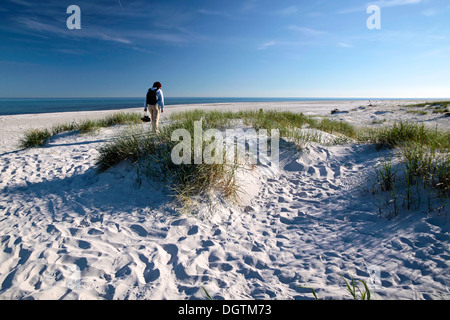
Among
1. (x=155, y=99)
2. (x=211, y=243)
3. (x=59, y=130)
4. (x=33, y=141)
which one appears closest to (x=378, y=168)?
(x=211, y=243)

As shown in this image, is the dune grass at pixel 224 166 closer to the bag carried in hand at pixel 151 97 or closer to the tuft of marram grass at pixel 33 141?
the bag carried in hand at pixel 151 97

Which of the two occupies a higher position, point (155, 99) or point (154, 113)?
point (155, 99)

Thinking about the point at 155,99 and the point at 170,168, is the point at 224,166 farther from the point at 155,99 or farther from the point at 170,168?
the point at 155,99

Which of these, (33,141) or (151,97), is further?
(151,97)

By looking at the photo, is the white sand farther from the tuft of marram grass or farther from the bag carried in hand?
the bag carried in hand

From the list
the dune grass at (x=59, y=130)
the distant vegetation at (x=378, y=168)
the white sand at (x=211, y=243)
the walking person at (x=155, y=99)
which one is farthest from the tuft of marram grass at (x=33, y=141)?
the distant vegetation at (x=378, y=168)

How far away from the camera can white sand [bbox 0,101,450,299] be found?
1915 millimetres

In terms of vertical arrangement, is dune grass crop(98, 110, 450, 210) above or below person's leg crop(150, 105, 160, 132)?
below

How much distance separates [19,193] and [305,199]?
15.9 feet

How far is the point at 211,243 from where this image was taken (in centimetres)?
257

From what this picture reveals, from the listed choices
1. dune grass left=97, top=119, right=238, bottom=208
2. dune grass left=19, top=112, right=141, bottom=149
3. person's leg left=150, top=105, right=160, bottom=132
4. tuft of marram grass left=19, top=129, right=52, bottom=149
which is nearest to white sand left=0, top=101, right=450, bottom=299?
dune grass left=97, top=119, right=238, bottom=208
